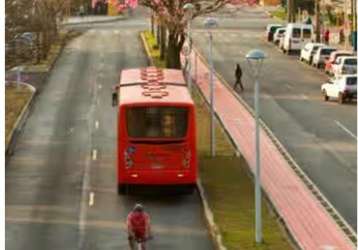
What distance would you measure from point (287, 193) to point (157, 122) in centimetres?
421

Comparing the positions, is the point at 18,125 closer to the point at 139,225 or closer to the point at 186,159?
the point at 186,159

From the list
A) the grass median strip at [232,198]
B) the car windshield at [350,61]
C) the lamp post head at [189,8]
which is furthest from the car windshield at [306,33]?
the lamp post head at [189,8]

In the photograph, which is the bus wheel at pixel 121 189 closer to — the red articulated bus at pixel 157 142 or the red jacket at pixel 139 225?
the red articulated bus at pixel 157 142

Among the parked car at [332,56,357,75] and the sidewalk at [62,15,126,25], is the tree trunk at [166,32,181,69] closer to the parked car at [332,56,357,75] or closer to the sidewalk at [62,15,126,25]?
the parked car at [332,56,357,75]

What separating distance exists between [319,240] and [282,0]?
87034 millimetres

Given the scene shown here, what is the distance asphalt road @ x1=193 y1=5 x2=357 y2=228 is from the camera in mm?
31203

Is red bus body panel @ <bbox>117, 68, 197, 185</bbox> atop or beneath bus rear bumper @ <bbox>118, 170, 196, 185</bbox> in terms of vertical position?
atop

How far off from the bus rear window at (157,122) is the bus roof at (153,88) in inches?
9.1

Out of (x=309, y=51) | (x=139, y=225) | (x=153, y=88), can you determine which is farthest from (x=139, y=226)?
(x=309, y=51)

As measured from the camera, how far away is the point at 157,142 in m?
27.2

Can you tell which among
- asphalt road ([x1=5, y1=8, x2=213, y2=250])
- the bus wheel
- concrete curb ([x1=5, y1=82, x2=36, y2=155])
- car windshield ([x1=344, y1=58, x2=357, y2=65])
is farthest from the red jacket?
car windshield ([x1=344, y1=58, x2=357, y2=65])

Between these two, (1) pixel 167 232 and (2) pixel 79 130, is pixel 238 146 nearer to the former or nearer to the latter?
(2) pixel 79 130

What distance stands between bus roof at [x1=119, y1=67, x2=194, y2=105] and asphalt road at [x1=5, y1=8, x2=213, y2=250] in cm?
268

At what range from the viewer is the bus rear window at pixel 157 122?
27.3m
